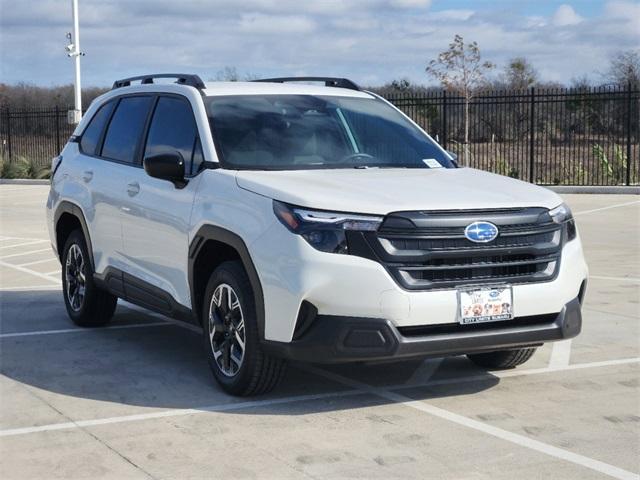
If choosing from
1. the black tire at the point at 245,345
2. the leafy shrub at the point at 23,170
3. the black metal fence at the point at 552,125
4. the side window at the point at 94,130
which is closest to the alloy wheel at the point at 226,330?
the black tire at the point at 245,345

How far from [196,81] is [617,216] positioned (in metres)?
12.1

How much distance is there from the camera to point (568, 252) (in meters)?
6.23

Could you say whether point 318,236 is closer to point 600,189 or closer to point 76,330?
point 76,330

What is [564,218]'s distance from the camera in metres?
6.29

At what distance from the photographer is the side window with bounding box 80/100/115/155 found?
857 centimetres

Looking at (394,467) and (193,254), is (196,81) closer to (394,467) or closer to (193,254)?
(193,254)

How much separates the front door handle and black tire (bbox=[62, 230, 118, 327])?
3.60ft

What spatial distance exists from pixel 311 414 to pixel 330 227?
3.62ft

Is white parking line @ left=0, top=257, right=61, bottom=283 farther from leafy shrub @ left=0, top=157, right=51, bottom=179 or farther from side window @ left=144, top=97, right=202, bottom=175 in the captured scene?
leafy shrub @ left=0, top=157, right=51, bottom=179

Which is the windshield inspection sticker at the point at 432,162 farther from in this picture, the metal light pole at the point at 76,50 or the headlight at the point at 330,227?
the metal light pole at the point at 76,50

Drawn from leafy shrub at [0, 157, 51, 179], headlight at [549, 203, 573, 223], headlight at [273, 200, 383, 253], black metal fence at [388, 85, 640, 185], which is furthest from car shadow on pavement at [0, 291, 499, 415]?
leafy shrub at [0, 157, 51, 179]

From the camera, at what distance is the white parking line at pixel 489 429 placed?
198 inches

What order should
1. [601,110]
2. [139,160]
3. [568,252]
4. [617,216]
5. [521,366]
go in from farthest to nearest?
[601,110] → [617,216] → [139,160] → [521,366] → [568,252]

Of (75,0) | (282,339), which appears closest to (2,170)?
(75,0)
